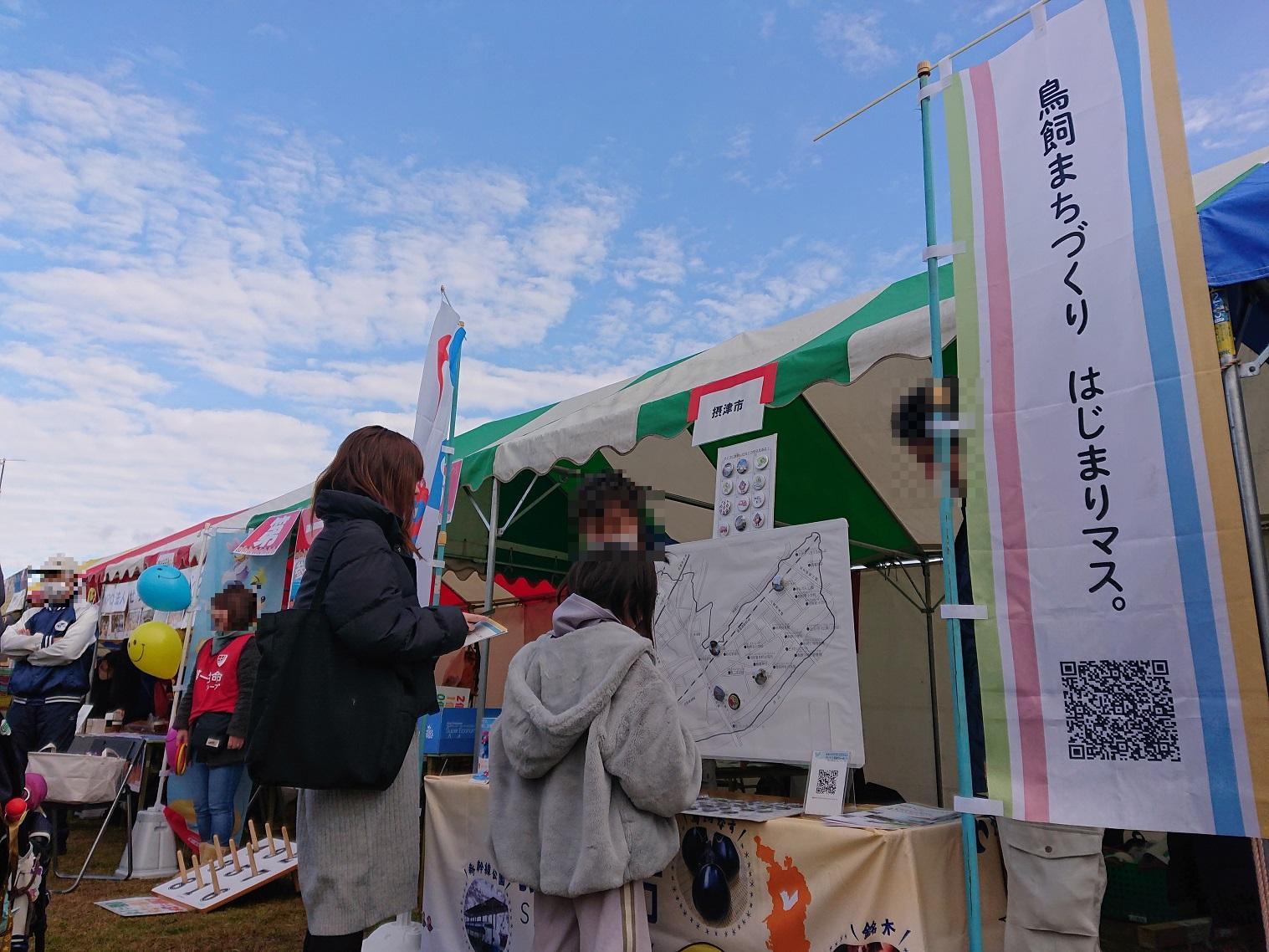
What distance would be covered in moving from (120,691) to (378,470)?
6.65 metres

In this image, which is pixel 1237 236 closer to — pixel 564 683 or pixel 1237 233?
pixel 1237 233

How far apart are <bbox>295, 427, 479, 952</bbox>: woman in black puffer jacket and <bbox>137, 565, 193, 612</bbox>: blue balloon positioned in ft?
15.9

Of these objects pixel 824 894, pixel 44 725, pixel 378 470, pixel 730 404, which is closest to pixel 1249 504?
pixel 824 894

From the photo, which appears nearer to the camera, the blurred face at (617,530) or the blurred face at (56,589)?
the blurred face at (617,530)

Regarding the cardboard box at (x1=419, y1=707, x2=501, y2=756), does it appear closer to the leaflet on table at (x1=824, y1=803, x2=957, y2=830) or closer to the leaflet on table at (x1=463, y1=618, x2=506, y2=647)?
the leaflet on table at (x1=463, y1=618, x2=506, y2=647)

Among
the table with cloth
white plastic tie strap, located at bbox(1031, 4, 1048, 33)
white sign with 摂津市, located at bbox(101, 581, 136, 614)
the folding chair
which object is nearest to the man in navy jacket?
the folding chair

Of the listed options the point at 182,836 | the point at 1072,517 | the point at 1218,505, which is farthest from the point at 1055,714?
the point at 182,836

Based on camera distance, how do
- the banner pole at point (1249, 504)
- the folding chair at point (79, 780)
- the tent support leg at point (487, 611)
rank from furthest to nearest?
the folding chair at point (79, 780), the tent support leg at point (487, 611), the banner pole at point (1249, 504)

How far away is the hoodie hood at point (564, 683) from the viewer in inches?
75.3

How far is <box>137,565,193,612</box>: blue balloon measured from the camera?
625cm

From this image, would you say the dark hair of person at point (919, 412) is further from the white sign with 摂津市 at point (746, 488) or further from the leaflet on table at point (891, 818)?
the leaflet on table at point (891, 818)

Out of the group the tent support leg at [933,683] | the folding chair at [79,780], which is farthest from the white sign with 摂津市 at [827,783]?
the folding chair at [79,780]

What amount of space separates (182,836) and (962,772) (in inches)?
197

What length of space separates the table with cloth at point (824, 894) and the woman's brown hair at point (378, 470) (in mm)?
1202
